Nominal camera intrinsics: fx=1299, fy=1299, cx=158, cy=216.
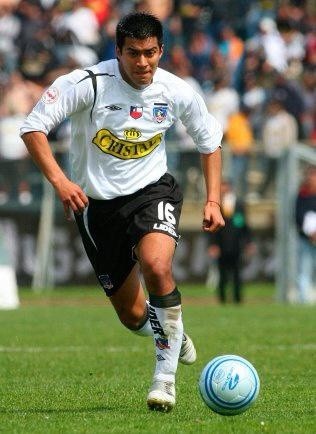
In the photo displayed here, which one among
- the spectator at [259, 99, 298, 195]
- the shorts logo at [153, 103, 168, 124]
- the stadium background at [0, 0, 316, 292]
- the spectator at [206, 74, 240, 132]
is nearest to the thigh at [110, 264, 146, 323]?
the shorts logo at [153, 103, 168, 124]

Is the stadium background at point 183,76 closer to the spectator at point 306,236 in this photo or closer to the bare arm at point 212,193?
the spectator at point 306,236

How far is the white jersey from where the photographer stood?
8.38m

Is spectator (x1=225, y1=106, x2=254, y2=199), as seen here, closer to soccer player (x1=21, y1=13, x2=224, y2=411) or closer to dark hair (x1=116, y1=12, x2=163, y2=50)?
soccer player (x1=21, y1=13, x2=224, y2=411)

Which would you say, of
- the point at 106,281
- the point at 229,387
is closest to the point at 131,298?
the point at 106,281

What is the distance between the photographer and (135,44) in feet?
26.9

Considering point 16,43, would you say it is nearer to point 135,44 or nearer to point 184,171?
point 184,171

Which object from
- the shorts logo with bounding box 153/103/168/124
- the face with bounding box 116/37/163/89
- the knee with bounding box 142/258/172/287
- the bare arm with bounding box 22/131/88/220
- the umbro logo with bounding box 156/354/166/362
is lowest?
the umbro logo with bounding box 156/354/166/362

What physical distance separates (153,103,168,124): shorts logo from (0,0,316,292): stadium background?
12590 mm

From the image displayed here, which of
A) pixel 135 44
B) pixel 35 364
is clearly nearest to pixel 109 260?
pixel 135 44

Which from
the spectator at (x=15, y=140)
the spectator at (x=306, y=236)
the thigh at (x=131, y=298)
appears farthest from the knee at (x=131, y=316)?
the spectator at (x=15, y=140)

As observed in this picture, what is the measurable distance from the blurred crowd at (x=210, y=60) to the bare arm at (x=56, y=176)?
14.2 metres

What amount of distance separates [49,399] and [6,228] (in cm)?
1452

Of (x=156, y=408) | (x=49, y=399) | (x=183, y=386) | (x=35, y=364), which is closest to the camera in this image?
(x=156, y=408)

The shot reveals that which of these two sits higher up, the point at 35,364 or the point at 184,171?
the point at 35,364
